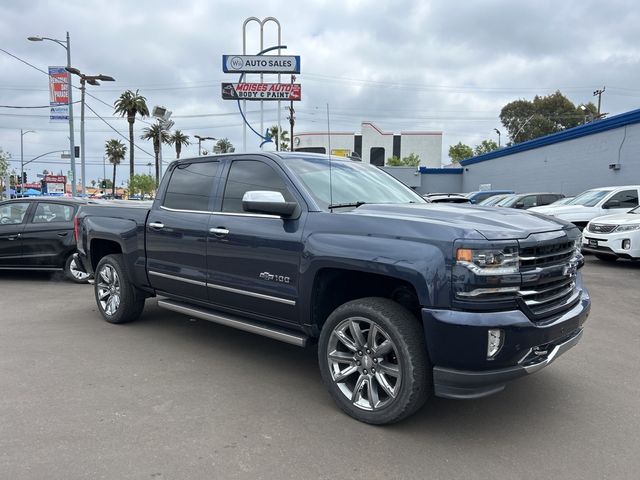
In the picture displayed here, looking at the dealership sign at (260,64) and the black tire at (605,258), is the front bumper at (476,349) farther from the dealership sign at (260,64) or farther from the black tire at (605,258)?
the dealership sign at (260,64)

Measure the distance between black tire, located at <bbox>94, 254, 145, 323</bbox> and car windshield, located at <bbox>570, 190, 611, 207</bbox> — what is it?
40.7ft

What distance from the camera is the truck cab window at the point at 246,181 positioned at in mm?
4477

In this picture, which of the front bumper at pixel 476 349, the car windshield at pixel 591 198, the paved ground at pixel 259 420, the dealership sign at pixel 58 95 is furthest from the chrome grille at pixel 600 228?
the dealership sign at pixel 58 95

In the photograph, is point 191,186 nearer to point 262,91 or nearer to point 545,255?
point 545,255

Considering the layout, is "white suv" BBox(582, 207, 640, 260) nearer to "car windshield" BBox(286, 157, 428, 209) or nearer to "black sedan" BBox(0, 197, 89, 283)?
"car windshield" BBox(286, 157, 428, 209)

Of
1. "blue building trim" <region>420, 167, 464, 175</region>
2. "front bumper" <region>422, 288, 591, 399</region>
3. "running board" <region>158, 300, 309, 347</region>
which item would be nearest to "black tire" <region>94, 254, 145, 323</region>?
"running board" <region>158, 300, 309, 347</region>

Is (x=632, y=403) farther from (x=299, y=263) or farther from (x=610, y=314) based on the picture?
(x=610, y=314)

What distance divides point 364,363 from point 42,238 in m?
7.65

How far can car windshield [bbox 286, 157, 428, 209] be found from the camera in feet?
14.1

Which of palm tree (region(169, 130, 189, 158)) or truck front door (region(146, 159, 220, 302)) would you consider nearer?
truck front door (region(146, 159, 220, 302))

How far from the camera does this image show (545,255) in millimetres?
3416

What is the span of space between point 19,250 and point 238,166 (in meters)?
6.39

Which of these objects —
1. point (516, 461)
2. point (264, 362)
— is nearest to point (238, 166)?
point (264, 362)

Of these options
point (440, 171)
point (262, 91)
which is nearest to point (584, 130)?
point (262, 91)
